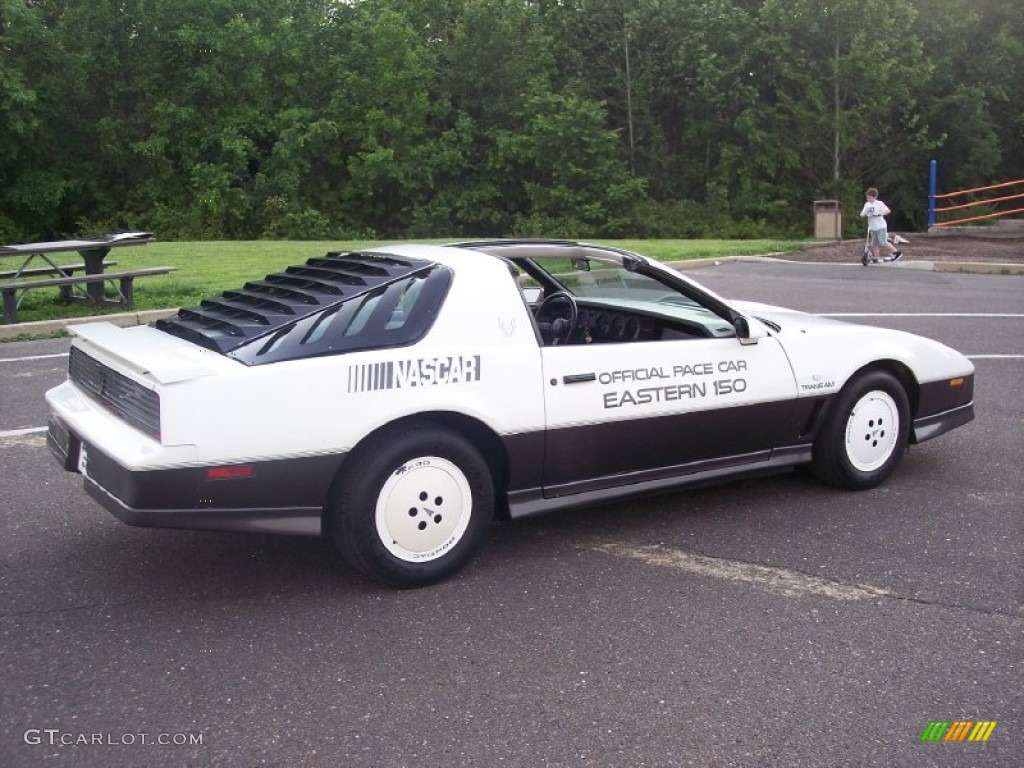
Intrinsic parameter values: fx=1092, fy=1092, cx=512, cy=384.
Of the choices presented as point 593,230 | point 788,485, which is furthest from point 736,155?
point 788,485

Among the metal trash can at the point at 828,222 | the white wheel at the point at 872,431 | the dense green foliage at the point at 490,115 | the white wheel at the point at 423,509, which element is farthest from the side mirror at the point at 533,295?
the dense green foliage at the point at 490,115

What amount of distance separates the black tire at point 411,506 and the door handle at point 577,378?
0.54 m

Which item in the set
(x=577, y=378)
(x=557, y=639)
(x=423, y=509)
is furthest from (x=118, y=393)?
(x=557, y=639)

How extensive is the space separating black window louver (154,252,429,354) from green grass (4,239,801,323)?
782 cm

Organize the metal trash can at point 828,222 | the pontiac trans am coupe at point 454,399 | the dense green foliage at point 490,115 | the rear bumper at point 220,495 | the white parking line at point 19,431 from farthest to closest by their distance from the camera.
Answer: the dense green foliage at point 490,115
the metal trash can at point 828,222
the white parking line at point 19,431
the pontiac trans am coupe at point 454,399
the rear bumper at point 220,495

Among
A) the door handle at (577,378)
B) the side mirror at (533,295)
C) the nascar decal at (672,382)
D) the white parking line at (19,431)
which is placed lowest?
the white parking line at (19,431)

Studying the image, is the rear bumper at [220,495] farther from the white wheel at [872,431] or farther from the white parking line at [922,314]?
the white parking line at [922,314]

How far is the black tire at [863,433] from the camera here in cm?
553

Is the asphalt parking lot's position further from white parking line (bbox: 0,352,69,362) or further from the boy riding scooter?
the boy riding scooter

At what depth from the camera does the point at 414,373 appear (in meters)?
4.38

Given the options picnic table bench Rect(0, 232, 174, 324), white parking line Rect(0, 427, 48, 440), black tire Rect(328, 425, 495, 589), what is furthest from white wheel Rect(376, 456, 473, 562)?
picnic table bench Rect(0, 232, 174, 324)

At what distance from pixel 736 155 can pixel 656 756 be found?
115 ft

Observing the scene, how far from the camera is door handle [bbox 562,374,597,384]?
4750mm

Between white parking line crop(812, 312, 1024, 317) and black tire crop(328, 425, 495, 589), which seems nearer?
black tire crop(328, 425, 495, 589)
